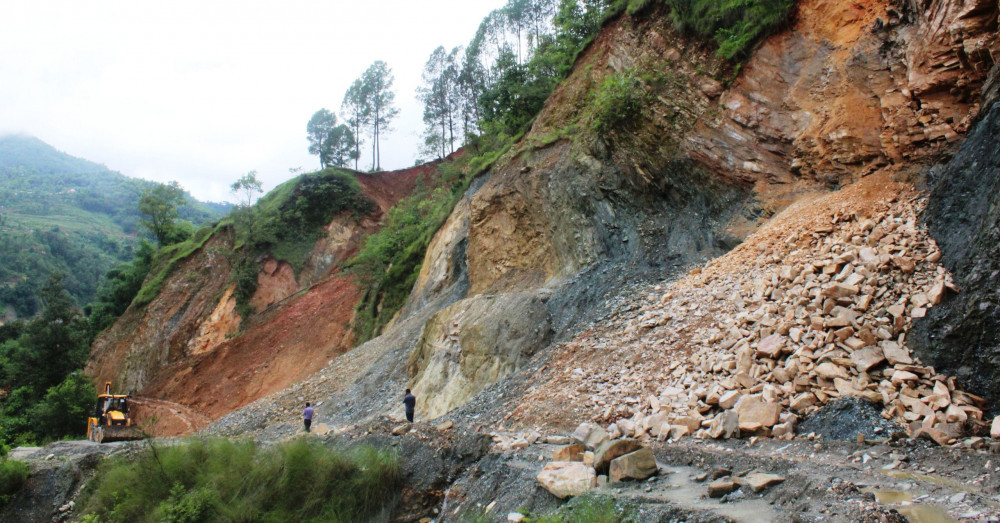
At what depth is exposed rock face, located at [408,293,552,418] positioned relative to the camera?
12.5 metres

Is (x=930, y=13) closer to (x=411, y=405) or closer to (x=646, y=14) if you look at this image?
(x=646, y=14)

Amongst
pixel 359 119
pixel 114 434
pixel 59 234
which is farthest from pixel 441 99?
pixel 59 234

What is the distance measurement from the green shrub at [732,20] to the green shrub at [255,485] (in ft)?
41.9

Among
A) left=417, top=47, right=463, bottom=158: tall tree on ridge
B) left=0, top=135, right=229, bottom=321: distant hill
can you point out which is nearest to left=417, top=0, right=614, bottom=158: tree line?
left=417, top=47, right=463, bottom=158: tall tree on ridge

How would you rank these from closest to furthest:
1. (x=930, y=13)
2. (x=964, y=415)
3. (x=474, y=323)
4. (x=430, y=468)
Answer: (x=964, y=415) → (x=430, y=468) → (x=930, y=13) → (x=474, y=323)

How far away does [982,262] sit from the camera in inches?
232

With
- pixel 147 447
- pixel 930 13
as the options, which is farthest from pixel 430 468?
pixel 930 13

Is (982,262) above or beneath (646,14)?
beneath

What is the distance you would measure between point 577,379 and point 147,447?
787 cm

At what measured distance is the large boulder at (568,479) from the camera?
17.4ft

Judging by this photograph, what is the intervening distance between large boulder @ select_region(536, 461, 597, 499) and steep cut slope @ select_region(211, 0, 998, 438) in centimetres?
289

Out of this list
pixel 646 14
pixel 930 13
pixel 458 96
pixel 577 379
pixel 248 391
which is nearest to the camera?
pixel 930 13

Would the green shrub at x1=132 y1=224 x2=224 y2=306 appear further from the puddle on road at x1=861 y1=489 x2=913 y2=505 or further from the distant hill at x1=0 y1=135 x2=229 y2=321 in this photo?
the puddle on road at x1=861 y1=489 x2=913 y2=505

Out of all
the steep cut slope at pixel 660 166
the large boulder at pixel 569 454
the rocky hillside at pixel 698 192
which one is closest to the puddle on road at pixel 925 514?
the rocky hillside at pixel 698 192
